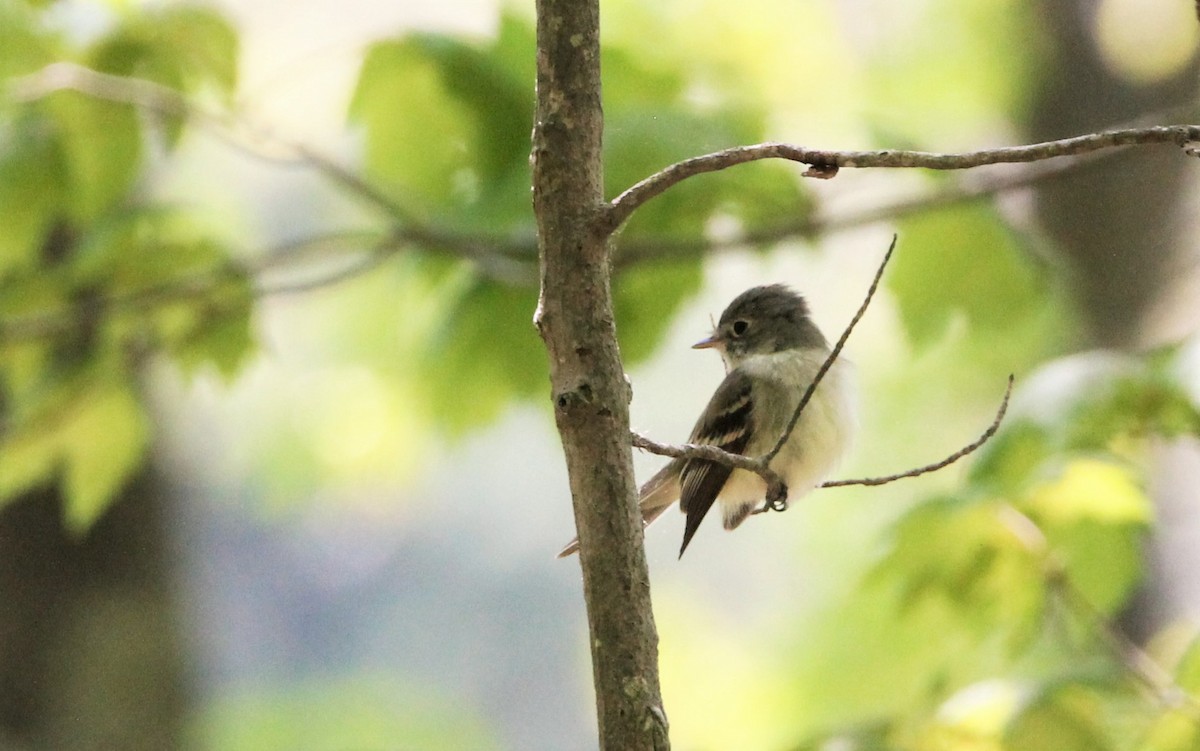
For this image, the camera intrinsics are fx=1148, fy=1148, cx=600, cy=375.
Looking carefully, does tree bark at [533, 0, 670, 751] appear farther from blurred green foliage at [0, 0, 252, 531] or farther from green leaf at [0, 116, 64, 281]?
green leaf at [0, 116, 64, 281]

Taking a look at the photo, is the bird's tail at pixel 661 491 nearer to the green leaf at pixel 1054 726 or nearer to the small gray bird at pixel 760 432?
the small gray bird at pixel 760 432

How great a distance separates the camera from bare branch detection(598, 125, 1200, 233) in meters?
0.90

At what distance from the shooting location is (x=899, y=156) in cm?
93

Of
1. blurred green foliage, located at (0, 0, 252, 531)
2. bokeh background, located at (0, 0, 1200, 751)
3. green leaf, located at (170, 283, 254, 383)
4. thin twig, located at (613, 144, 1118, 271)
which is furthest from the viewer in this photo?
green leaf, located at (170, 283, 254, 383)

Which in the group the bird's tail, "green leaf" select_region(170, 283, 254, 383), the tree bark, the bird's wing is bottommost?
the tree bark

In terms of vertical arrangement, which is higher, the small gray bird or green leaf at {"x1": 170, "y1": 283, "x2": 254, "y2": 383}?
green leaf at {"x1": 170, "y1": 283, "x2": 254, "y2": 383}

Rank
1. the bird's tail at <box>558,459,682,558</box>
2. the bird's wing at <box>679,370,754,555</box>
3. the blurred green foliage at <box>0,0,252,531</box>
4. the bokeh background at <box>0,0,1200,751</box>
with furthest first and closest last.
Answer: the blurred green foliage at <box>0,0,252,531</box> → the bokeh background at <box>0,0,1200,751</box> → the bird's tail at <box>558,459,682,558</box> → the bird's wing at <box>679,370,754,555</box>

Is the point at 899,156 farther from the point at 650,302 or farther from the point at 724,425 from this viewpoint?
the point at 650,302

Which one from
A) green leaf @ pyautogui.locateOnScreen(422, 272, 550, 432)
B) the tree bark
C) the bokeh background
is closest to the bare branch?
the tree bark

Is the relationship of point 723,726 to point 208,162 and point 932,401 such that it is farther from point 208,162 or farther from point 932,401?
point 208,162

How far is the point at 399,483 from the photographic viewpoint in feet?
20.9

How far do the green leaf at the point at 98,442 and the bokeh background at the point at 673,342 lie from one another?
1 cm

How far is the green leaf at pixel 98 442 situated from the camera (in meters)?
3.09

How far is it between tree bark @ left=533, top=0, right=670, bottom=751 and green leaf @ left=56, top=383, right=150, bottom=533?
2.44 m
